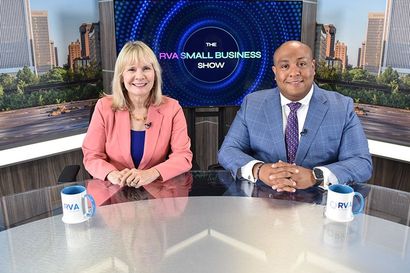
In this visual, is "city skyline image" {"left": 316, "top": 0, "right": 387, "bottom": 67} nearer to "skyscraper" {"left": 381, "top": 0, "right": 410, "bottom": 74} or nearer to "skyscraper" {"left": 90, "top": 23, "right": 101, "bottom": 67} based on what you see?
"skyscraper" {"left": 381, "top": 0, "right": 410, "bottom": 74}

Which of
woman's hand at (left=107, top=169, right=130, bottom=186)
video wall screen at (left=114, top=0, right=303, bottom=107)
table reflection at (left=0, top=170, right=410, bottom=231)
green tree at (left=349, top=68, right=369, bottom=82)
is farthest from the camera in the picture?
green tree at (left=349, top=68, right=369, bottom=82)

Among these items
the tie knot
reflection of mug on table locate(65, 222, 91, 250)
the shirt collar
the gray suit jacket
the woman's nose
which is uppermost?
the woman's nose

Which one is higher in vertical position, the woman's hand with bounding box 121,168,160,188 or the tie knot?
the tie knot

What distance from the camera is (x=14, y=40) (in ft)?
9.11

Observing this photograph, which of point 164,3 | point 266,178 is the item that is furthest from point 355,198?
point 164,3

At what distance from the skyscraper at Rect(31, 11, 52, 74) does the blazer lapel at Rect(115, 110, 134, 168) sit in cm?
117

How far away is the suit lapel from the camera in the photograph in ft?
6.59

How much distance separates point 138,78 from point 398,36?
1996 millimetres

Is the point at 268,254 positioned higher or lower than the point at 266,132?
lower

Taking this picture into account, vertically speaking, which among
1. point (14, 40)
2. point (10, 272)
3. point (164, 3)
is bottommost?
point (10, 272)

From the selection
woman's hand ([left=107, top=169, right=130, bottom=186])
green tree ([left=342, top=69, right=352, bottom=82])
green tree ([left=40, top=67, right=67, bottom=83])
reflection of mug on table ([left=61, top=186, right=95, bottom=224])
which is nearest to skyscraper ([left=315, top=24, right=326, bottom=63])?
green tree ([left=342, top=69, right=352, bottom=82])

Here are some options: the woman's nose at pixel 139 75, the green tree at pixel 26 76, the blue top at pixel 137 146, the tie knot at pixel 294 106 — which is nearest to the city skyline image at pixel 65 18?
the green tree at pixel 26 76

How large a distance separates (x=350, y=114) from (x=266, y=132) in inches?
17.0

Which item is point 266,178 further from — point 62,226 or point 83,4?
point 83,4
